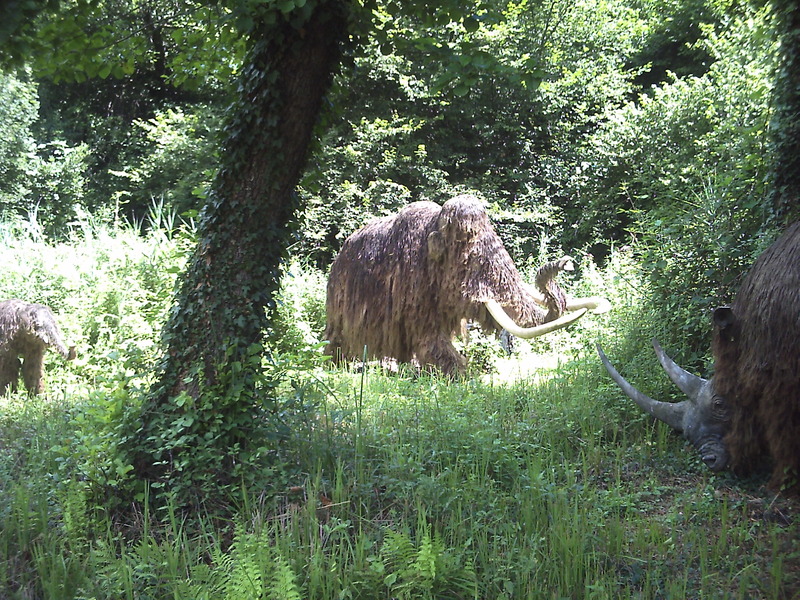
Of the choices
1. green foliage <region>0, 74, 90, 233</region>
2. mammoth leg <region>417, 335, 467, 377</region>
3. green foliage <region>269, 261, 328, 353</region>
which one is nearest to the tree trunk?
green foliage <region>269, 261, 328, 353</region>

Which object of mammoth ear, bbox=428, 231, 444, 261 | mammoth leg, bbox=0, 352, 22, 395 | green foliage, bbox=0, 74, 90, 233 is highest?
green foliage, bbox=0, 74, 90, 233

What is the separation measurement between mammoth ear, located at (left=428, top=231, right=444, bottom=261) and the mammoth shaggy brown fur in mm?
3046

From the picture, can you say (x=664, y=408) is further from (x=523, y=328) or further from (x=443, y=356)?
(x=443, y=356)

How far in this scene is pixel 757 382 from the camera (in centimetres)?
318

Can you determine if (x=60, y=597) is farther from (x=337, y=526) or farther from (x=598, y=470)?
(x=598, y=470)

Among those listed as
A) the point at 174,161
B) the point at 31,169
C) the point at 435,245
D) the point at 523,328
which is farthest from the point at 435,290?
the point at 31,169

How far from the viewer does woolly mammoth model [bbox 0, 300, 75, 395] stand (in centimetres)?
552

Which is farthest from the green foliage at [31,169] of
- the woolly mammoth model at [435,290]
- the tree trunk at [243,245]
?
the tree trunk at [243,245]

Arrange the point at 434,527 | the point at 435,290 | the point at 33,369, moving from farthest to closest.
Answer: the point at 435,290
the point at 33,369
the point at 434,527

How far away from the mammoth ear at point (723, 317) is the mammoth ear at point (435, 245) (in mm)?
3108

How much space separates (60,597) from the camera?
7.98 ft

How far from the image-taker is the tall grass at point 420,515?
2.48 meters

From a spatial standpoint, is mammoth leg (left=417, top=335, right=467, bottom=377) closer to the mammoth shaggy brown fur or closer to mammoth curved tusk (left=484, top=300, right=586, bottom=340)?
mammoth curved tusk (left=484, top=300, right=586, bottom=340)

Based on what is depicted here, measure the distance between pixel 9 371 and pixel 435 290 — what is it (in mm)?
3725
